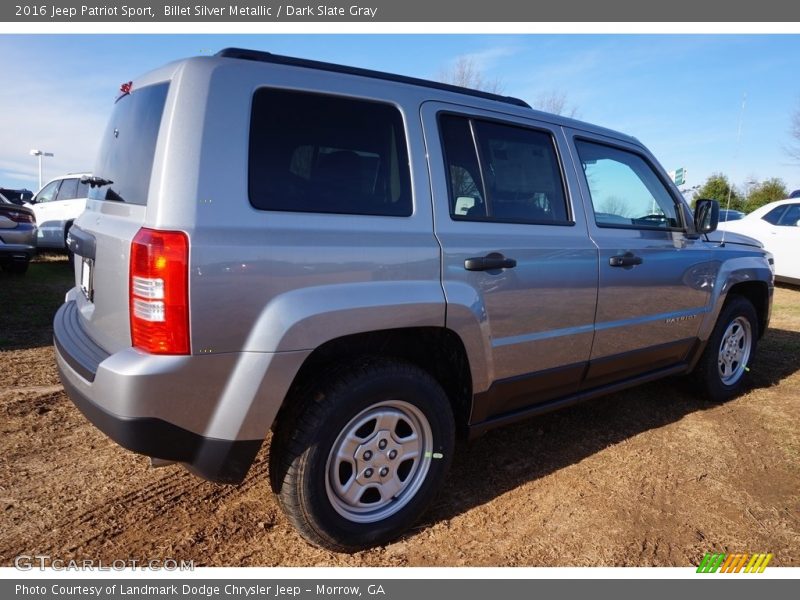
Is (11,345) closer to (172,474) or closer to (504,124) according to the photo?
(172,474)

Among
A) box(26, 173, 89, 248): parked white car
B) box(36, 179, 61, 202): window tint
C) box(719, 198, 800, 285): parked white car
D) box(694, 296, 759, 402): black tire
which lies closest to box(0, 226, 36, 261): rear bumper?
box(26, 173, 89, 248): parked white car

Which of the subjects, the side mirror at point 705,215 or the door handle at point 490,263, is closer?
the door handle at point 490,263

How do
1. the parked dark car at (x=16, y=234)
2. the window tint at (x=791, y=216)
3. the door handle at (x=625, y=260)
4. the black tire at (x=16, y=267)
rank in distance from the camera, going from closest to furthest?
the door handle at (x=625, y=260)
the parked dark car at (x=16, y=234)
the black tire at (x=16, y=267)
the window tint at (x=791, y=216)

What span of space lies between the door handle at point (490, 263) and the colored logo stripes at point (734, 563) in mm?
1597

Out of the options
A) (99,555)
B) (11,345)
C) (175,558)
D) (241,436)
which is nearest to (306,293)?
(241,436)

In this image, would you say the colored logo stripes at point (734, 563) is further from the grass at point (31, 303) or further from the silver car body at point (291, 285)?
the grass at point (31, 303)

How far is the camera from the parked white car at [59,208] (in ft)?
36.3

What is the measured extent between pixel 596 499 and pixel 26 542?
270 cm

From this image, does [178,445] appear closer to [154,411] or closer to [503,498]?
[154,411]

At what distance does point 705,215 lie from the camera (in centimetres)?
384

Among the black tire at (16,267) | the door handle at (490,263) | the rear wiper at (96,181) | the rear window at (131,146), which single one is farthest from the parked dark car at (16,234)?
the door handle at (490,263)

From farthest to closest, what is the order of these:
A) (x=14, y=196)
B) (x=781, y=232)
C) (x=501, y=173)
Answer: (x=14, y=196) < (x=781, y=232) < (x=501, y=173)

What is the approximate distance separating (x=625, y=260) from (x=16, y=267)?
9.75 meters

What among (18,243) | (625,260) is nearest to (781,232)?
(625,260)
